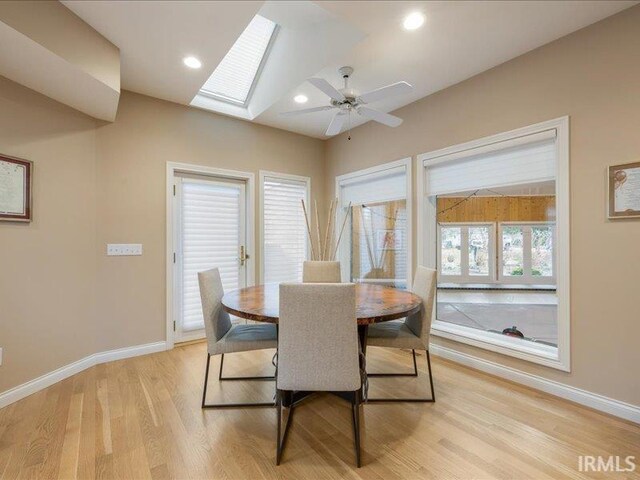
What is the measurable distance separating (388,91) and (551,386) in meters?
2.47

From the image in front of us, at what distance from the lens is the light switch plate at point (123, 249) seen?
2990 millimetres

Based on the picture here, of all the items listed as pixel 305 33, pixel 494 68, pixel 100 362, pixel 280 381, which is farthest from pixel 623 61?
pixel 100 362

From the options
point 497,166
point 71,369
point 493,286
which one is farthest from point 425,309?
point 493,286

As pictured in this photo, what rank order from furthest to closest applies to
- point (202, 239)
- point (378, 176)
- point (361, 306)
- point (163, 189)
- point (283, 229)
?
point (283, 229), point (378, 176), point (202, 239), point (163, 189), point (361, 306)

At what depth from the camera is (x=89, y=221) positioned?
2.87 m

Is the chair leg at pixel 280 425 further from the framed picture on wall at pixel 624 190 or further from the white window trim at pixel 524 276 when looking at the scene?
the white window trim at pixel 524 276

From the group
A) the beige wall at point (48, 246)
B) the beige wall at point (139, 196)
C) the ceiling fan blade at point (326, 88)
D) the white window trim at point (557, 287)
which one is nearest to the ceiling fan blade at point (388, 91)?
the ceiling fan blade at point (326, 88)

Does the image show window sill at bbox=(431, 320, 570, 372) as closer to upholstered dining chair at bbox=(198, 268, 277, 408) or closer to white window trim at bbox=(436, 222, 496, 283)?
white window trim at bbox=(436, 222, 496, 283)

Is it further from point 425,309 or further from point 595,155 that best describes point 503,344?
point 595,155

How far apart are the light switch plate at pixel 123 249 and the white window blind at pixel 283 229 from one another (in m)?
1.44

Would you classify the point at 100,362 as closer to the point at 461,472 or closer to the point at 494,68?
the point at 461,472

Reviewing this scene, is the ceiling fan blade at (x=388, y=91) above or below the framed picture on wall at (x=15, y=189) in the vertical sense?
above

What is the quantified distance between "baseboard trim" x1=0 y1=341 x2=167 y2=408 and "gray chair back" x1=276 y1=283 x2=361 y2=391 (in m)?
2.07

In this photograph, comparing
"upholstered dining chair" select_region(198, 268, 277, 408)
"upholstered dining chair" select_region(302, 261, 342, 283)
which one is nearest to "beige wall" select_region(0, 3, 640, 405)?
"upholstered dining chair" select_region(302, 261, 342, 283)
